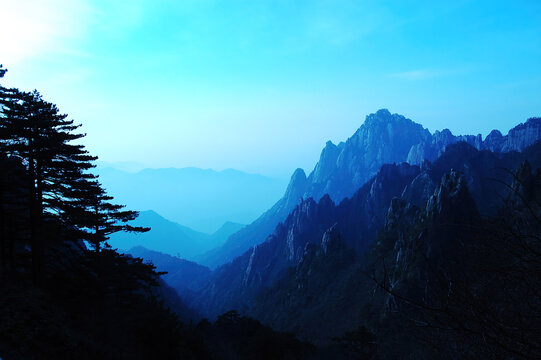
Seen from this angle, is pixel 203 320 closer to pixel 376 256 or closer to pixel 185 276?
pixel 376 256

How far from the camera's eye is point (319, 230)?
12800 cm

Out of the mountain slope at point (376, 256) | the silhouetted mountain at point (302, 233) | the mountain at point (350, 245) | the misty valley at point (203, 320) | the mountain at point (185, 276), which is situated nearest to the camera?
the misty valley at point (203, 320)

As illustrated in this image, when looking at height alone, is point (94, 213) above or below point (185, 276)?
above

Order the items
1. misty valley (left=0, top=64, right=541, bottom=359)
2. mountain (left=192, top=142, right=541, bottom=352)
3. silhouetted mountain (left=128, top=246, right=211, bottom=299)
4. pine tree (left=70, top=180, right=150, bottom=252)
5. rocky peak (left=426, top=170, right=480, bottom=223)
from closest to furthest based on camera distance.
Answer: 1. misty valley (left=0, top=64, right=541, bottom=359)
2. pine tree (left=70, top=180, right=150, bottom=252)
3. rocky peak (left=426, top=170, right=480, bottom=223)
4. mountain (left=192, top=142, right=541, bottom=352)
5. silhouetted mountain (left=128, top=246, right=211, bottom=299)

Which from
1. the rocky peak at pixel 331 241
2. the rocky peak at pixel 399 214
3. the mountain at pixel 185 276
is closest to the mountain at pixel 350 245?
the rocky peak at pixel 399 214

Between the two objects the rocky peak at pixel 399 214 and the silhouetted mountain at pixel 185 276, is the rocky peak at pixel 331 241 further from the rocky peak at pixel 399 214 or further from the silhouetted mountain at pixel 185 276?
the silhouetted mountain at pixel 185 276

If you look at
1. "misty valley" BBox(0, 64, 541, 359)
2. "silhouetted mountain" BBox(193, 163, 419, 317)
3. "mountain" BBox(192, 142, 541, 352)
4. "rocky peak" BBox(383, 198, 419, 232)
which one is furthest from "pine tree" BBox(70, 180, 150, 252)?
"silhouetted mountain" BBox(193, 163, 419, 317)

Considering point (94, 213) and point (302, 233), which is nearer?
point (94, 213)

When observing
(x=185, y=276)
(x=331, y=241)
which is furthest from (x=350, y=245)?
(x=185, y=276)

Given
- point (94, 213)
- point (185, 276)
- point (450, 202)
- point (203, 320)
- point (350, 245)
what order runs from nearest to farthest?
point (94, 213) → point (203, 320) → point (450, 202) → point (350, 245) → point (185, 276)

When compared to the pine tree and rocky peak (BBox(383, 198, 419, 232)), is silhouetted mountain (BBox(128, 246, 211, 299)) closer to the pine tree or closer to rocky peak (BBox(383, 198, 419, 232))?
rocky peak (BBox(383, 198, 419, 232))

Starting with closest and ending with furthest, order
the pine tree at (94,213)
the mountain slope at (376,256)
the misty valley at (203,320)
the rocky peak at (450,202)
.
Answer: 1. the misty valley at (203,320)
2. the pine tree at (94,213)
3. the mountain slope at (376,256)
4. the rocky peak at (450,202)

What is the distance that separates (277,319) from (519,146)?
403 feet

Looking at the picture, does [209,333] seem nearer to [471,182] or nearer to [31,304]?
[31,304]
